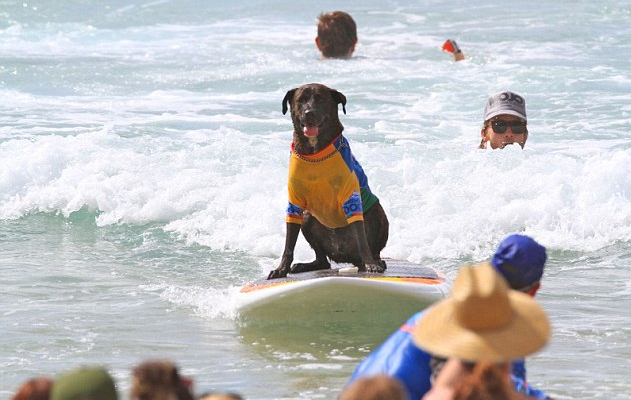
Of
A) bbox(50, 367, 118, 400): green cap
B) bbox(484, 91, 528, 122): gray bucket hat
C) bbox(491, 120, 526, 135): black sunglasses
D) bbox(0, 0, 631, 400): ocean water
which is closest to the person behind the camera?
bbox(50, 367, 118, 400): green cap

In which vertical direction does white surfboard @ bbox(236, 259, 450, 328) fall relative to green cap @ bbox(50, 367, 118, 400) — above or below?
below

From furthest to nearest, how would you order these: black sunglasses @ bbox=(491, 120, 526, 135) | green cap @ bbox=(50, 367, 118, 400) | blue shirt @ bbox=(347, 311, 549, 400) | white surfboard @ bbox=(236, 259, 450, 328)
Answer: black sunglasses @ bbox=(491, 120, 526, 135) < white surfboard @ bbox=(236, 259, 450, 328) < blue shirt @ bbox=(347, 311, 549, 400) < green cap @ bbox=(50, 367, 118, 400)

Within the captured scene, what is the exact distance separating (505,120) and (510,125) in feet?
0.35

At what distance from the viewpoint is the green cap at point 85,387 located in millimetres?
3334

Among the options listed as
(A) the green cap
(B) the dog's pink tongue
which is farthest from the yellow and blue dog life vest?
(A) the green cap

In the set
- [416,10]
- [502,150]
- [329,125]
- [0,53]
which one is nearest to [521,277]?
[329,125]

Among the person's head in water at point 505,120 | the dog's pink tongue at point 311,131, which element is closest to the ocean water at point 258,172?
the person's head in water at point 505,120

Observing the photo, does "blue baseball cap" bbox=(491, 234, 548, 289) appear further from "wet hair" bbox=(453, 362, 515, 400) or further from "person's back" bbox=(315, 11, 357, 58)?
"person's back" bbox=(315, 11, 357, 58)

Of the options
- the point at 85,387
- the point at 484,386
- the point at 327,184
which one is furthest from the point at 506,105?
the point at 85,387

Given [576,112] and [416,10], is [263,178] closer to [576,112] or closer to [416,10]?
[576,112]

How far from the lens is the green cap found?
3334 millimetres

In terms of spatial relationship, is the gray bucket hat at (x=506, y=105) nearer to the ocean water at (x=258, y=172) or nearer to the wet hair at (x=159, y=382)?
the ocean water at (x=258, y=172)

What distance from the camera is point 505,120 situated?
11016mm

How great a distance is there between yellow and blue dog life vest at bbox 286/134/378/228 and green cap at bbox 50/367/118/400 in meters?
4.26
